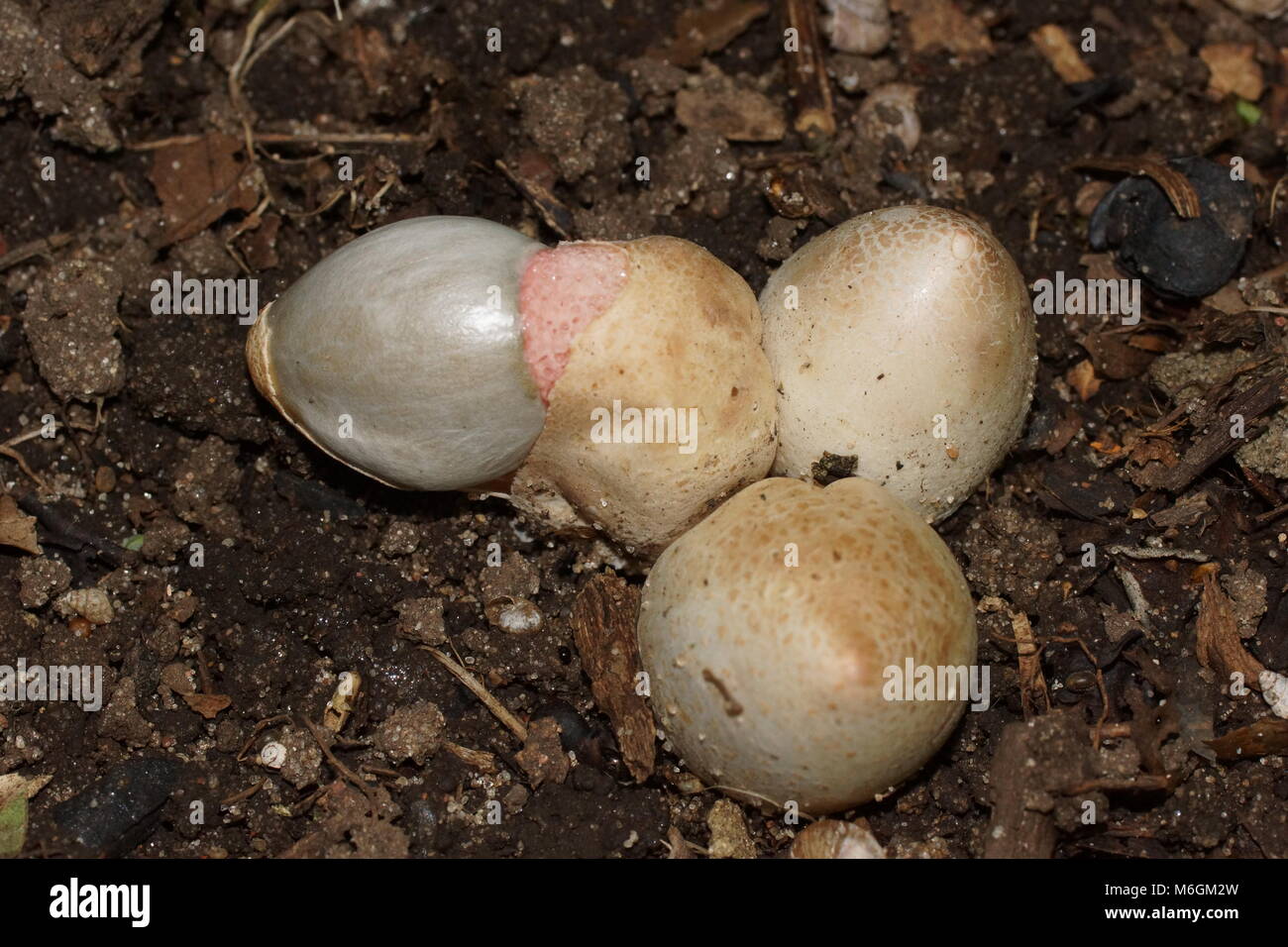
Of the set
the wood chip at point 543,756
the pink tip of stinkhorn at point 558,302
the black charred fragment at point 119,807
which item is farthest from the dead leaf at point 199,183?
the wood chip at point 543,756

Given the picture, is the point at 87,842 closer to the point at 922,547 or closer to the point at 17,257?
the point at 17,257

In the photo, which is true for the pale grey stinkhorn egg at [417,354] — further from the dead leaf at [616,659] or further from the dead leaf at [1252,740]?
the dead leaf at [1252,740]

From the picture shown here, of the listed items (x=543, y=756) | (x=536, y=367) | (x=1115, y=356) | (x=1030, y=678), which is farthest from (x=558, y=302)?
(x=1115, y=356)

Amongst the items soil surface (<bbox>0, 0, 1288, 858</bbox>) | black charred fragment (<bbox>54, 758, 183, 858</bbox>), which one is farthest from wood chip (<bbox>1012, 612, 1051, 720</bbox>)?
black charred fragment (<bbox>54, 758, 183, 858</bbox>)

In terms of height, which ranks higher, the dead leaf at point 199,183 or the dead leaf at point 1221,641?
the dead leaf at point 199,183

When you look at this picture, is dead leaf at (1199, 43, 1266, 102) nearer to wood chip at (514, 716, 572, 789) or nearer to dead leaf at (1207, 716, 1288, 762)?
dead leaf at (1207, 716, 1288, 762)
